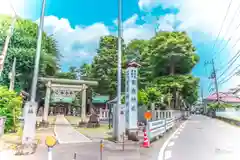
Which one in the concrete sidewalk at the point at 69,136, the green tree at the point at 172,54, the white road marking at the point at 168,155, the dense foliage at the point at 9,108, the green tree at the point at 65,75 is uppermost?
the green tree at the point at 172,54

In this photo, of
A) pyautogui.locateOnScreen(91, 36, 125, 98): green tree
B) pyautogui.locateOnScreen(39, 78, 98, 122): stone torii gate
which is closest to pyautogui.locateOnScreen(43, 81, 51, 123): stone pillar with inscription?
pyautogui.locateOnScreen(39, 78, 98, 122): stone torii gate

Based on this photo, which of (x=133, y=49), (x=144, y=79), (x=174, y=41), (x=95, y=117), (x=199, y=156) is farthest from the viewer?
(x=133, y=49)

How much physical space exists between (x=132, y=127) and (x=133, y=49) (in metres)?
15.8

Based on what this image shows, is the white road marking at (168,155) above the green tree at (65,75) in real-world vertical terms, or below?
below

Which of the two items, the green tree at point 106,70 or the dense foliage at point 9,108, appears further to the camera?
the green tree at point 106,70

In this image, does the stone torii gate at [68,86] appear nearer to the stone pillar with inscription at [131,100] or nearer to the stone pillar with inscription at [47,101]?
the stone pillar with inscription at [47,101]

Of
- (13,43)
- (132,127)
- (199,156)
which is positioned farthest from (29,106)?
(13,43)

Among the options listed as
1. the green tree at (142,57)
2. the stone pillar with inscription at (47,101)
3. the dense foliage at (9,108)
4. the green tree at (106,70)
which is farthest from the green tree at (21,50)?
the green tree at (142,57)

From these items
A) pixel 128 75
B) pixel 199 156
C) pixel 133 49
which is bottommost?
pixel 199 156

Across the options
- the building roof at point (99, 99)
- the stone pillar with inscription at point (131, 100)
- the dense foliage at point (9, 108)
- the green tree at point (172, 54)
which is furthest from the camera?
the building roof at point (99, 99)

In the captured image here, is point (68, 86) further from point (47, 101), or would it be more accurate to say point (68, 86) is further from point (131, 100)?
point (131, 100)

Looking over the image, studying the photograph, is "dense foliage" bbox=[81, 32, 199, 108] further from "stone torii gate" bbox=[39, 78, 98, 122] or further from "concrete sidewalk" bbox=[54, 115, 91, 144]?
"concrete sidewalk" bbox=[54, 115, 91, 144]

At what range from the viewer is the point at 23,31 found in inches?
488

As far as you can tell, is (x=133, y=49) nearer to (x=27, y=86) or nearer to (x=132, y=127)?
(x=27, y=86)
